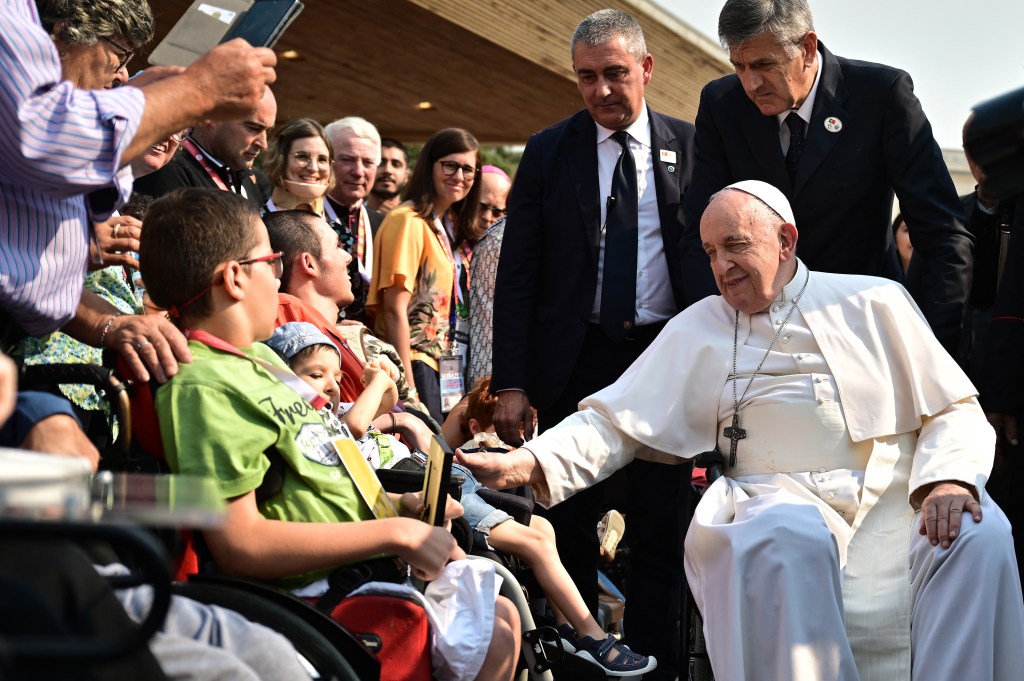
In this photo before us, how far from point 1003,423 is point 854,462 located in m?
1.11

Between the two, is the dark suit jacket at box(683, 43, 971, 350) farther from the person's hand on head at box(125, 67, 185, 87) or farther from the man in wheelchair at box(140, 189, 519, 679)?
the person's hand on head at box(125, 67, 185, 87)

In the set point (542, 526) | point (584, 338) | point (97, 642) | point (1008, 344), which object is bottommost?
point (542, 526)

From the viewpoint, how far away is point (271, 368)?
3055 millimetres

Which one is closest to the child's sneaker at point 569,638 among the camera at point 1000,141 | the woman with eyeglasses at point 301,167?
the camera at point 1000,141

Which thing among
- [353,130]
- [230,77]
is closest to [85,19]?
[230,77]

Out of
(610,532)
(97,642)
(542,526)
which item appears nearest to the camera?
(97,642)

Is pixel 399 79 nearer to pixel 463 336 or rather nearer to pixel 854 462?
pixel 463 336

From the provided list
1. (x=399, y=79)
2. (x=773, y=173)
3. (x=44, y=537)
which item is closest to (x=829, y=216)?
(x=773, y=173)

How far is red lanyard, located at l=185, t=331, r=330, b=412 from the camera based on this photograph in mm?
2965

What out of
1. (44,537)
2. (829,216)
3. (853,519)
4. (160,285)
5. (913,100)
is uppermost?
(913,100)

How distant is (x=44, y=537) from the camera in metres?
1.61

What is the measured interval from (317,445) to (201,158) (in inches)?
90.6

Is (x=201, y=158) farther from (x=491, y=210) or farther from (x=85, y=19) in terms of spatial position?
(x=491, y=210)

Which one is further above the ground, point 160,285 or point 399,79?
point 399,79
